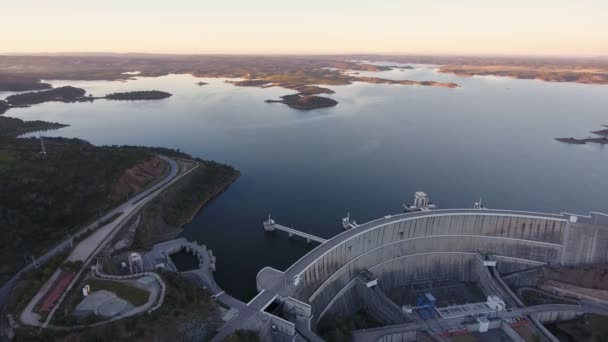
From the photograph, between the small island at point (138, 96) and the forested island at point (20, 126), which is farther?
the small island at point (138, 96)

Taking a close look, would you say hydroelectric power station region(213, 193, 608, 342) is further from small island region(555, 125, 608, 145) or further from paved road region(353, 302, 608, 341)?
small island region(555, 125, 608, 145)

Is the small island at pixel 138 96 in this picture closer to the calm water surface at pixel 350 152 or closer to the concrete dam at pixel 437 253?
the calm water surface at pixel 350 152

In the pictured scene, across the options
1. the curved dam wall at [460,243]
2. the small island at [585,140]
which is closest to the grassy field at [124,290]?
the curved dam wall at [460,243]

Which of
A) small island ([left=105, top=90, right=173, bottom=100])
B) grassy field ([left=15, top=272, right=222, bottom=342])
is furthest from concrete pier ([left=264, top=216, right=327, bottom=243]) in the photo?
small island ([left=105, top=90, right=173, bottom=100])

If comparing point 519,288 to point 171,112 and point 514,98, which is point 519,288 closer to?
point 171,112

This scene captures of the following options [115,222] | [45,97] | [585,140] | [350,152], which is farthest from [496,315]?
[45,97]

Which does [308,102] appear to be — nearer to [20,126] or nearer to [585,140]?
[585,140]
